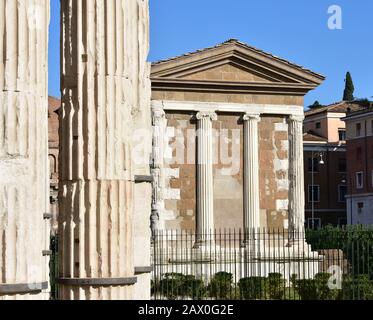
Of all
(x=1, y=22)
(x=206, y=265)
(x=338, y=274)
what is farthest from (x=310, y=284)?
(x=1, y=22)

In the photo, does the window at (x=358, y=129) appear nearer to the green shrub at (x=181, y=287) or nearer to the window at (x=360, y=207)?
the window at (x=360, y=207)

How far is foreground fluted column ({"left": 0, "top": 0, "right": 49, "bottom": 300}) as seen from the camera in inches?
281

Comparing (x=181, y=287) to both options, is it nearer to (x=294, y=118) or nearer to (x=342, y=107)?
(x=294, y=118)

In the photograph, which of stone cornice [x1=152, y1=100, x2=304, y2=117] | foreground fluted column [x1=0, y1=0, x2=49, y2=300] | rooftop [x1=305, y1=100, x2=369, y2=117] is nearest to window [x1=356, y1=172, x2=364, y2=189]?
rooftop [x1=305, y1=100, x2=369, y2=117]

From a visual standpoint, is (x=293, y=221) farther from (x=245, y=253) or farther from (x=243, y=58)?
(x=243, y=58)

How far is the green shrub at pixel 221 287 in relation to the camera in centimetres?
1978

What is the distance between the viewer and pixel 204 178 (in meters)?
23.5

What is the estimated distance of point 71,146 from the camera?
8.20 m

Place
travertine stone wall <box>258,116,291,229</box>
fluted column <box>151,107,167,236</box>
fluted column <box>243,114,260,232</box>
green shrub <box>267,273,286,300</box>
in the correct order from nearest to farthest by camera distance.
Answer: green shrub <box>267,273,286,300</box>, fluted column <box>151,107,167,236</box>, fluted column <box>243,114,260,232</box>, travertine stone wall <box>258,116,291,229</box>

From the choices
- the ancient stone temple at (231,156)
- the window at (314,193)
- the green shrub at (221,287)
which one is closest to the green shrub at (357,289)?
the green shrub at (221,287)

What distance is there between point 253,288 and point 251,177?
4878mm

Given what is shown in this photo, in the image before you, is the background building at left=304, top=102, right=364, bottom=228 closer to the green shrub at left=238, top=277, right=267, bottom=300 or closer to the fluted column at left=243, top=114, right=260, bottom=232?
the fluted column at left=243, top=114, right=260, bottom=232

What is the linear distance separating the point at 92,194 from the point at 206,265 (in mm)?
14602

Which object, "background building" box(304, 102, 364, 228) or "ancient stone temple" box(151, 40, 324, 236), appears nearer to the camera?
"ancient stone temple" box(151, 40, 324, 236)
